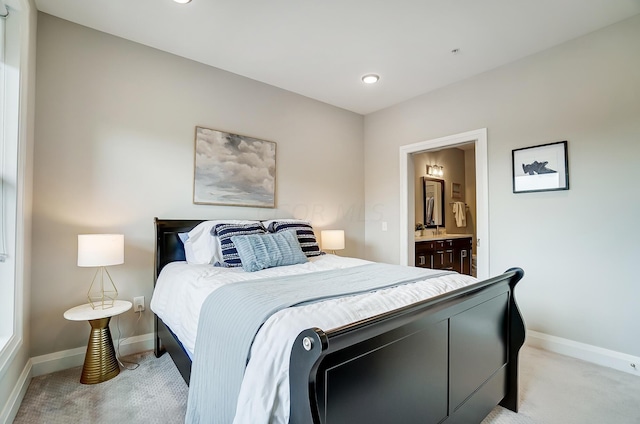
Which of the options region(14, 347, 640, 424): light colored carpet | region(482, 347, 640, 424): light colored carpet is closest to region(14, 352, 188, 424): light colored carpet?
region(14, 347, 640, 424): light colored carpet

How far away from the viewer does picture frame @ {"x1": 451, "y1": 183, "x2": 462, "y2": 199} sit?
5.75m

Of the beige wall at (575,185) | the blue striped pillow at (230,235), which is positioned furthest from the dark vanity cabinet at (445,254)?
the blue striped pillow at (230,235)

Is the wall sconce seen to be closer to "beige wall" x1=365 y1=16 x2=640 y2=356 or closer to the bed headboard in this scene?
"beige wall" x1=365 y1=16 x2=640 y2=356

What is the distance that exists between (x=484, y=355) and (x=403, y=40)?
245 cm

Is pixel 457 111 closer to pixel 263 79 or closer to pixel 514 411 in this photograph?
pixel 263 79

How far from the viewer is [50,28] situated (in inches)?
91.3

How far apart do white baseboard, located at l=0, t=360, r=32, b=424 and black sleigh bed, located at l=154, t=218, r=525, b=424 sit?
837 mm

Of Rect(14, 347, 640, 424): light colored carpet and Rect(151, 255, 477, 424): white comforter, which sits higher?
Rect(151, 255, 477, 424): white comforter

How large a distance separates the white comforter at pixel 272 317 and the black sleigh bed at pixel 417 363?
0.32 ft

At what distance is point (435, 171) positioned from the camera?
538 centimetres

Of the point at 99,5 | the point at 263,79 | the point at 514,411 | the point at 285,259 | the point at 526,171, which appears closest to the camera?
the point at 514,411

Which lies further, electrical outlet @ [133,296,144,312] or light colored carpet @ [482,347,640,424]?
electrical outlet @ [133,296,144,312]

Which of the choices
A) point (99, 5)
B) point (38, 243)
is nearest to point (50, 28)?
point (99, 5)

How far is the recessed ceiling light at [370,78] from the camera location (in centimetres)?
324
